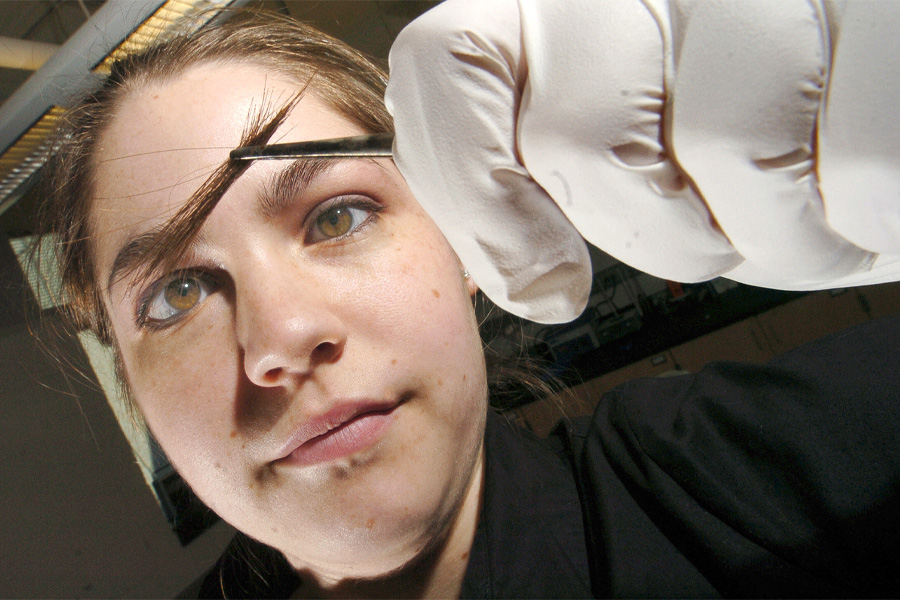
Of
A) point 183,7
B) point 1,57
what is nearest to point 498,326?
point 183,7

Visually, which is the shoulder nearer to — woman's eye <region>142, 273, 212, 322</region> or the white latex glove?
the white latex glove

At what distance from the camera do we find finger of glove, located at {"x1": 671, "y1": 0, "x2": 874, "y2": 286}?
31cm

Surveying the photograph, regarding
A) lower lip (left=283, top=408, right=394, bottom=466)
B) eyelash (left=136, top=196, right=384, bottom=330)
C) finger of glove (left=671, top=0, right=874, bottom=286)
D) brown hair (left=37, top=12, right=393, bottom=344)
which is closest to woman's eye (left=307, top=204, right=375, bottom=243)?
eyelash (left=136, top=196, right=384, bottom=330)

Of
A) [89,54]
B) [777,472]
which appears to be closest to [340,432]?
[777,472]

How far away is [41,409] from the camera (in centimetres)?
72

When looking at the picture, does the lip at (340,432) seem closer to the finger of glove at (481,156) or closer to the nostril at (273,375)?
the nostril at (273,375)

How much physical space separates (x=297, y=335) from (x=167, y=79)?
0.42 metres

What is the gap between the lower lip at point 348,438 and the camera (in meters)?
0.42

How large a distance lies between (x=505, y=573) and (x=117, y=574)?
2.63 feet

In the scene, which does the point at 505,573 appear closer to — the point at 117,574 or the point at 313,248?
the point at 313,248

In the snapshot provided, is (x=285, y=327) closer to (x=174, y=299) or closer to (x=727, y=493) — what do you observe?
(x=174, y=299)

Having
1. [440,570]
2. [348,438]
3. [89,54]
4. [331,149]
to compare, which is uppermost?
[89,54]

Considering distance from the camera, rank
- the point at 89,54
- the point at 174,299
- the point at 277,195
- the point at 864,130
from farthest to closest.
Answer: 1. the point at 89,54
2. the point at 174,299
3. the point at 277,195
4. the point at 864,130

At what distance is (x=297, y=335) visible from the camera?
395 millimetres
